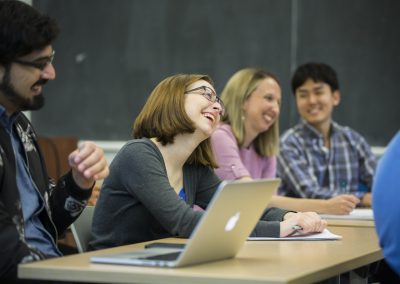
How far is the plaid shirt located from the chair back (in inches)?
75.5

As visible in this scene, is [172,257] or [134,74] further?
[134,74]

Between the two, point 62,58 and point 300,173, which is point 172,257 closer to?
point 300,173

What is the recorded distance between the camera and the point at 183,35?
5715mm

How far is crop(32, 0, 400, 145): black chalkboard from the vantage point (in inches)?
216

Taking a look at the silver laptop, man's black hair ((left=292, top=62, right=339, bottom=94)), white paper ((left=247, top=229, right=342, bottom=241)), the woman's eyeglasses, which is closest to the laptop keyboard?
→ the silver laptop

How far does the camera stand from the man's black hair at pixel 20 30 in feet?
7.52

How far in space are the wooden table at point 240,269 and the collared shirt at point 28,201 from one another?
23cm

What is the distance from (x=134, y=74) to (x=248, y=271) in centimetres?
391

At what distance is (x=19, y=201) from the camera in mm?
2309

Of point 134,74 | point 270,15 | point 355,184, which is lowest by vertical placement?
point 355,184

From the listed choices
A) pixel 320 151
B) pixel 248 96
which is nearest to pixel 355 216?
pixel 248 96

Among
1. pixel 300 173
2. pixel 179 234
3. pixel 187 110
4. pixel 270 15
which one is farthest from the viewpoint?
pixel 270 15

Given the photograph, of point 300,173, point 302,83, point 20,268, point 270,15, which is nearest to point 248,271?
point 20,268

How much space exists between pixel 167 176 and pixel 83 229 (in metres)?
0.34
